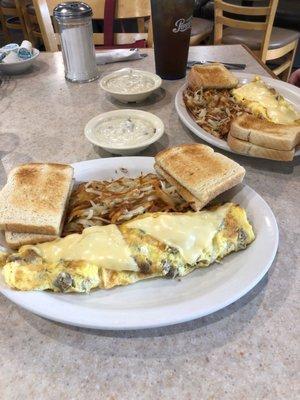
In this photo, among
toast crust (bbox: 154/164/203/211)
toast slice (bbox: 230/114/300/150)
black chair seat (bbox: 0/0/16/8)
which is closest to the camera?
toast crust (bbox: 154/164/203/211)

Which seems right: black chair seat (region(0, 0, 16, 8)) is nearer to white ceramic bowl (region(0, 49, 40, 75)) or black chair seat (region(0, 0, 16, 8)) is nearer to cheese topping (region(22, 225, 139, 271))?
white ceramic bowl (region(0, 49, 40, 75))

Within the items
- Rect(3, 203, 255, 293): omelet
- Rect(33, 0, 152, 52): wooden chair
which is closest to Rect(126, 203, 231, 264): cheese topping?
Rect(3, 203, 255, 293): omelet

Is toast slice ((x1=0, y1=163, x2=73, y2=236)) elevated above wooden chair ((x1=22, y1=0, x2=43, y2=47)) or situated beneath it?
elevated above

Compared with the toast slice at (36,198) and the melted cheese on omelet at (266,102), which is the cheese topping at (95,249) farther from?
the melted cheese on omelet at (266,102)

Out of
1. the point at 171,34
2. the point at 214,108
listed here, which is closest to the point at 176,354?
the point at 214,108

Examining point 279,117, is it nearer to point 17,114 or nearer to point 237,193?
point 237,193
